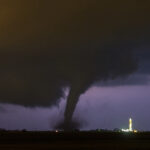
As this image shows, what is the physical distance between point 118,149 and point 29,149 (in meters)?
19.0

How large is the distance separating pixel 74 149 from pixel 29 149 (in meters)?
9.72

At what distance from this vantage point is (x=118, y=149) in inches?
3807

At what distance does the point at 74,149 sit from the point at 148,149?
15.5 m

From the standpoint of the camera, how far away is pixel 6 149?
94812mm

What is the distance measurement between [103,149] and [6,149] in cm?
2041

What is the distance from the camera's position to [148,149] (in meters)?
95.0

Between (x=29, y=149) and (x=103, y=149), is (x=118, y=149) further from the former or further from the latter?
(x=29, y=149)

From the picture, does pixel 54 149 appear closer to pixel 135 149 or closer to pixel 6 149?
pixel 6 149

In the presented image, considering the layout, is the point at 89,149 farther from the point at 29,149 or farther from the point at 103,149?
the point at 29,149

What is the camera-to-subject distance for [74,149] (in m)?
97.0

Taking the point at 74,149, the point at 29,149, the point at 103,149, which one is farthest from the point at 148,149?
the point at 29,149

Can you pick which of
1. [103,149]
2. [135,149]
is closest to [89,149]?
[103,149]

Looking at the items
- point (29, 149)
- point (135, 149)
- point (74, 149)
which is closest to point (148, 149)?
point (135, 149)

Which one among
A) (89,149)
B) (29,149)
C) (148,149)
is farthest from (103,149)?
(29,149)
